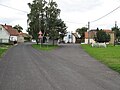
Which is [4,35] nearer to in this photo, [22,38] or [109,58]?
[22,38]

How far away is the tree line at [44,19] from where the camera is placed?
76750mm

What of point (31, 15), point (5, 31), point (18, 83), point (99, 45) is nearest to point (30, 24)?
point (31, 15)

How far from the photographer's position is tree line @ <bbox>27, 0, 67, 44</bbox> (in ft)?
252

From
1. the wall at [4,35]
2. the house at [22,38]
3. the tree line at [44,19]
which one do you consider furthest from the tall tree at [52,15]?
the house at [22,38]

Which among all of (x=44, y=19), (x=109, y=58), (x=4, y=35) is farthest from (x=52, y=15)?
(x=109, y=58)

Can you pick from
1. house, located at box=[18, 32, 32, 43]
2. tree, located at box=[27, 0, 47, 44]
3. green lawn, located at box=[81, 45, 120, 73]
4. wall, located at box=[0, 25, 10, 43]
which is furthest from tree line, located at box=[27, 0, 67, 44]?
house, located at box=[18, 32, 32, 43]

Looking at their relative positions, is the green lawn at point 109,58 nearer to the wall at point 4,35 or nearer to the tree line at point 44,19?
the tree line at point 44,19

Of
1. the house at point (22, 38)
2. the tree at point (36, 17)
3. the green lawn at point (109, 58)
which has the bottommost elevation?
the green lawn at point (109, 58)

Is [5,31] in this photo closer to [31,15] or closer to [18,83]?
[31,15]

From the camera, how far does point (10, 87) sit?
453 inches

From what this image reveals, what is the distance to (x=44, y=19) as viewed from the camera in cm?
7838

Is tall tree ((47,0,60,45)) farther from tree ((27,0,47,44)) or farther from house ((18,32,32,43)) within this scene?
house ((18,32,32,43))

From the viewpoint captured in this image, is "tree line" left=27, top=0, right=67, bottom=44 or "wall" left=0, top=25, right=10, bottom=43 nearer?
"tree line" left=27, top=0, right=67, bottom=44

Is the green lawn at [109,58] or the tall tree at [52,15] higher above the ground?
the tall tree at [52,15]
